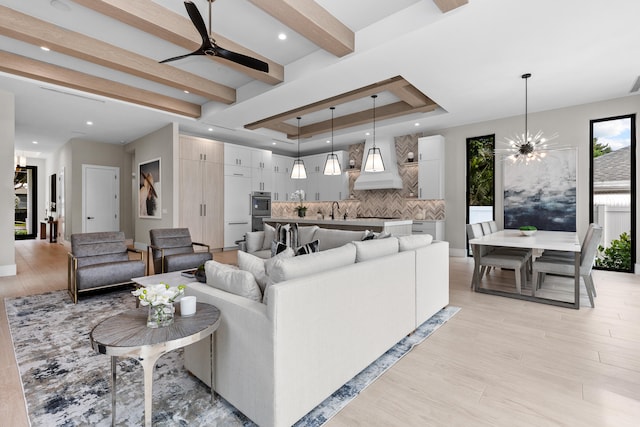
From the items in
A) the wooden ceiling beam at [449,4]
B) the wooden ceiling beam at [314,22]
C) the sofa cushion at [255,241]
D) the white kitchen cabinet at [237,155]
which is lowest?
the sofa cushion at [255,241]

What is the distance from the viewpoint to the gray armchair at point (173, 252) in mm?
4242

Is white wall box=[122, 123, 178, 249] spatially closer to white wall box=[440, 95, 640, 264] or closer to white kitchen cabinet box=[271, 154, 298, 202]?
white kitchen cabinet box=[271, 154, 298, 202]

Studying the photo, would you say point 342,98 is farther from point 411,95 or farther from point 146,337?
point 146,337

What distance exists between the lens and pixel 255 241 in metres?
4.75

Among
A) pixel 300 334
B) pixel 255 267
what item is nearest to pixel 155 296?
pixel 255 267

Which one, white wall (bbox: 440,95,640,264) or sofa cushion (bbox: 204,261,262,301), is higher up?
white wall (bbox: 440,95,640,264)

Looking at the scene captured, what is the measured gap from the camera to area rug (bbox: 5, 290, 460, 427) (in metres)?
1.65

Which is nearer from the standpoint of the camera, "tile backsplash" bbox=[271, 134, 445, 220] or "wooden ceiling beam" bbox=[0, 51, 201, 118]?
"wooden ceiling beam" bbox=[0, 51, 201, 118]

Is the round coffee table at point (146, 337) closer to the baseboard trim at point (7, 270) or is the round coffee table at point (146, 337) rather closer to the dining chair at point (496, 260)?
the dining chair at point (496, 260)

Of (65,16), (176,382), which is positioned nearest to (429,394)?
(176,382)

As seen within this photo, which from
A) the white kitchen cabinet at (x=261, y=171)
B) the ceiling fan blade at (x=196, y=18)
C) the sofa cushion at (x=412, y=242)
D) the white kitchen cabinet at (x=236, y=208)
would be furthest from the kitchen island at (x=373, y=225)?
the ceiling fan blade at (x=196, y=18)

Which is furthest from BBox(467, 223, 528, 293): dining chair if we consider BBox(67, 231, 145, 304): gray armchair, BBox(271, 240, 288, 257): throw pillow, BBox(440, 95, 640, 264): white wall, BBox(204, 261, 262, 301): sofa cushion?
BBox(67, 231, 145, 304): gray armchair

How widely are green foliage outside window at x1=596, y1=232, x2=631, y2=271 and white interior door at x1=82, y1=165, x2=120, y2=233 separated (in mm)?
11373

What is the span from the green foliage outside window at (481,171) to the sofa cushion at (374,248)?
15.3 ft
